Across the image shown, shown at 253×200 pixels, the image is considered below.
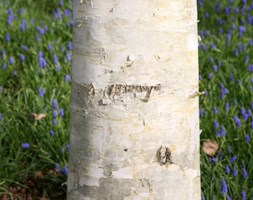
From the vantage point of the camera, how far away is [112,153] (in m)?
→ 1.85

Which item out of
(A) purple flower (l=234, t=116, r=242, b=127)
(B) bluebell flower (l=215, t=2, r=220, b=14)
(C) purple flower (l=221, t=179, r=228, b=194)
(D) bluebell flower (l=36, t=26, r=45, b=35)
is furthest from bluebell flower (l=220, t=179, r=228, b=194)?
(B) bluebell flower (l=215, t=2, r=220, b=14)

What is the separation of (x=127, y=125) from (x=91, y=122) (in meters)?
0.13

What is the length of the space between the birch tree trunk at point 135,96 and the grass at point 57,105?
827 millimetres

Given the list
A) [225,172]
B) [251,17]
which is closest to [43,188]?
[225,172]

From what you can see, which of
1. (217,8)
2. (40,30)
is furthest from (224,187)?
(217,8)

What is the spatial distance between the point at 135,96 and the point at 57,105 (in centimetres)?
157

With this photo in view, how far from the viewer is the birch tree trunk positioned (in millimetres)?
1788

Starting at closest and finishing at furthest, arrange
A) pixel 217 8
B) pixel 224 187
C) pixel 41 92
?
pixel 224 187
pixel 41 92
pixel 217 8

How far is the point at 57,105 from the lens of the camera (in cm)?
333

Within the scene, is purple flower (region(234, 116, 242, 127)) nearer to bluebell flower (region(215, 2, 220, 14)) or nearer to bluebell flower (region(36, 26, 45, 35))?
bluebell flower (region(36, 26, 45, 35))

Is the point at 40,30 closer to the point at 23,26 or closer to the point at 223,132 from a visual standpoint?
the point at 23,26

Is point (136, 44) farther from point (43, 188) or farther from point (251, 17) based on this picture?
point (251, 17)

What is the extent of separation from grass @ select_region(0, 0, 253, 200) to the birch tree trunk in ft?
2.71

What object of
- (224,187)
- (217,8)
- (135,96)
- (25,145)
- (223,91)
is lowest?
(224,187)
